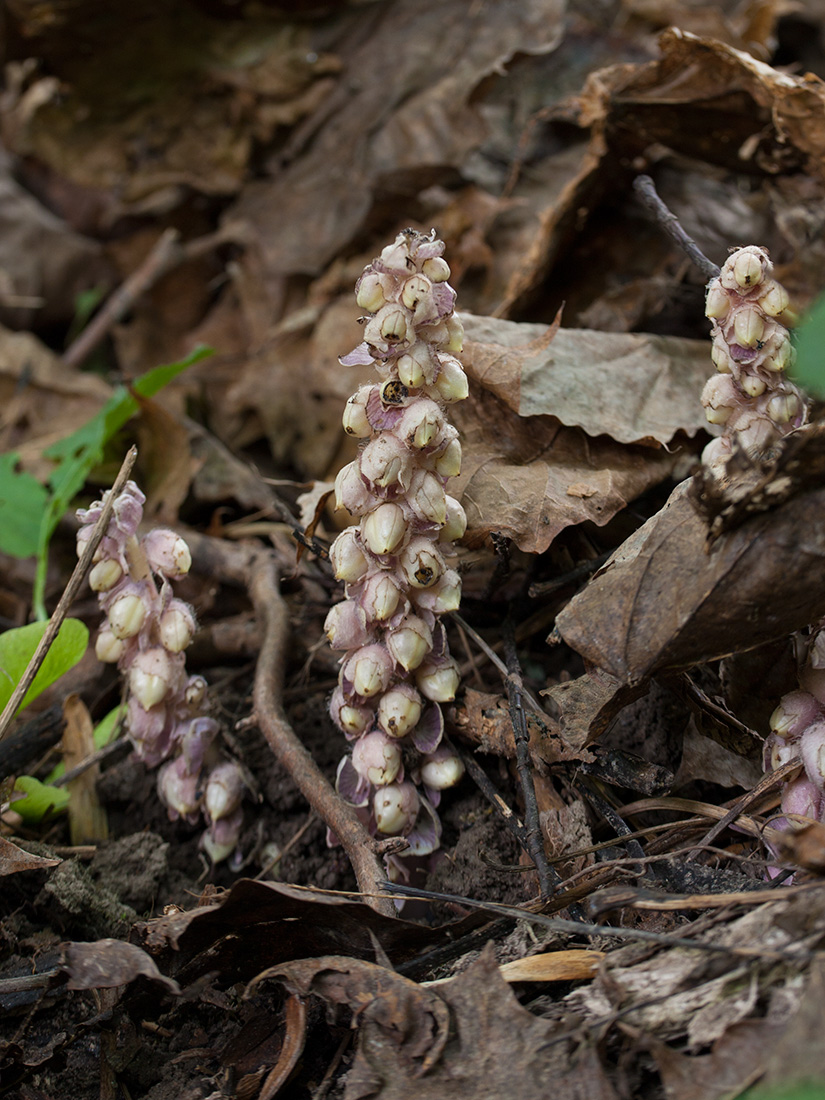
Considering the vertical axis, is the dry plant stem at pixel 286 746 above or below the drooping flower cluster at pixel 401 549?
below

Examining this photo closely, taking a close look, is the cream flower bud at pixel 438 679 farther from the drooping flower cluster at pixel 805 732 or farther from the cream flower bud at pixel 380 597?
the drooping flower cluster at pixel 805 732

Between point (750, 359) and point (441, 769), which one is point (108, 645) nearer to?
point (441, 769)

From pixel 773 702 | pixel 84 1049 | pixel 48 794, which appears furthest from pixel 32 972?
pixel 773 702

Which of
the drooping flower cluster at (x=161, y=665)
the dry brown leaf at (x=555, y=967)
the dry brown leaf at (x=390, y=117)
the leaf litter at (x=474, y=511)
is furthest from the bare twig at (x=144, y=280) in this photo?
the dry brown leaf at (x=555, y=967)

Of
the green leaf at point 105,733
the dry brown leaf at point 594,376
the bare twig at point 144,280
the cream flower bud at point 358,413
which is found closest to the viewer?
the cream flower bud at point 358,413

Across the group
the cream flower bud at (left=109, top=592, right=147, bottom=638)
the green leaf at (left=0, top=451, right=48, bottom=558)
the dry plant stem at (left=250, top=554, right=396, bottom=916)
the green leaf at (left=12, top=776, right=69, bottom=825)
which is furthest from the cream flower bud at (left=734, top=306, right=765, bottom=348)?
the green leaf at (left=0, top=451, right=48, bottom=558)

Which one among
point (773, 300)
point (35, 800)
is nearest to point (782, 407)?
point (773, 300)

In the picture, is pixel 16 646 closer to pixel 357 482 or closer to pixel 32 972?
pixel 32 972
